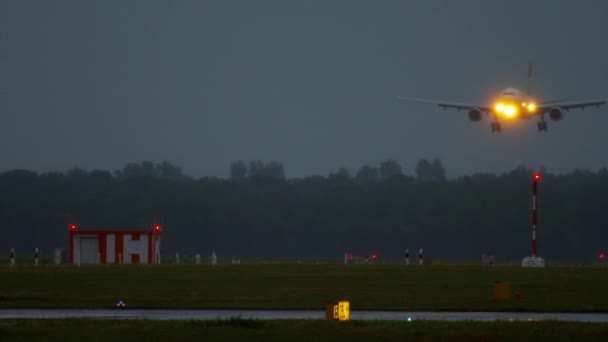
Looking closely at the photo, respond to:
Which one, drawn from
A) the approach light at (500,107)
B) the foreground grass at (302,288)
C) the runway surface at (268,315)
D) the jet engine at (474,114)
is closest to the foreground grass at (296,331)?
the runway surface at (268,315)

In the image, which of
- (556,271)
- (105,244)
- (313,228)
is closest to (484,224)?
(313,228)

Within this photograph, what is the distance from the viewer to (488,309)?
35.7 m

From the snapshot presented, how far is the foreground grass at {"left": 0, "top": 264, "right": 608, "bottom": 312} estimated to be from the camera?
37.7 meters

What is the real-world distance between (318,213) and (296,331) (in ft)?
377

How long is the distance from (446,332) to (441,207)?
Answer: 361 ft

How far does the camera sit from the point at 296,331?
26500mm

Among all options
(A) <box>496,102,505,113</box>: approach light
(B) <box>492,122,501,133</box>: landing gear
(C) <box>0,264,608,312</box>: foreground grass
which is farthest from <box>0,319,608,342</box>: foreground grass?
(B) <box>492,122,501,133</box>: landing gear

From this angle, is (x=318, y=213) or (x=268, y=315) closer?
(x=268, y=315)

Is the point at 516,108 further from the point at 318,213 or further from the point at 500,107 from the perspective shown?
the point at 318,213

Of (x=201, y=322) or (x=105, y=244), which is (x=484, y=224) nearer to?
(x=105, y=244)

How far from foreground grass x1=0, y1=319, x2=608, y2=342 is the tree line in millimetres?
83159

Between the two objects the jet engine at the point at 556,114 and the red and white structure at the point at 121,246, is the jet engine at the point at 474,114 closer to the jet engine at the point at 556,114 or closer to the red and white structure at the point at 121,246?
the jet engine at the point at 556,114

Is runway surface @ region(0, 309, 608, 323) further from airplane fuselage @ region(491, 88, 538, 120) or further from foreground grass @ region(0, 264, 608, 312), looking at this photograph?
airplane fuselage @ region(491, 88, 538, 120)

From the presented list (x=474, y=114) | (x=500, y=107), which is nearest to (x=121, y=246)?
(x=474, y=114)
